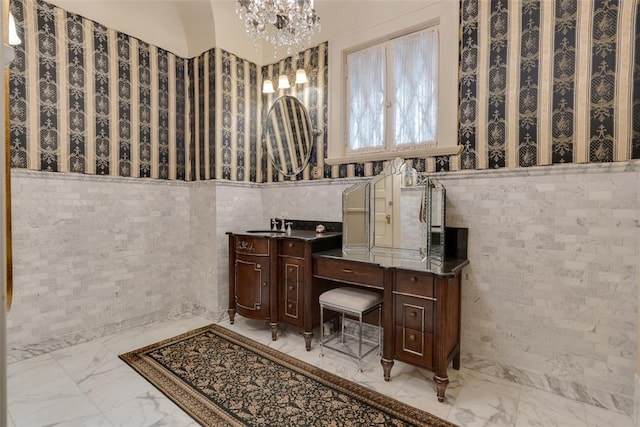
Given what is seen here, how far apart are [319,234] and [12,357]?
2.78m

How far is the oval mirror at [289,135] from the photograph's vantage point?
3506mm

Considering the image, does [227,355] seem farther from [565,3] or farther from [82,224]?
[565,3]

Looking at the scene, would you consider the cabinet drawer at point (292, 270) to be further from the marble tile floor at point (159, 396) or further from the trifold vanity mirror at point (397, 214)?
the marble tile floor at point (159, 396)

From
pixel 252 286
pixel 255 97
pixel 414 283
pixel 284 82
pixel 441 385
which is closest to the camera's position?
pixel 441 385

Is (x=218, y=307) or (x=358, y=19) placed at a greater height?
(x=358, y=19)

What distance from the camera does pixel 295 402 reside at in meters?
2.08

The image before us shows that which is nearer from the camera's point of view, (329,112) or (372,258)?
(372,258)

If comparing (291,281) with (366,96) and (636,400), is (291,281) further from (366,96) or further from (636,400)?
(636,400)

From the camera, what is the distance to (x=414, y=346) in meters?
2.19

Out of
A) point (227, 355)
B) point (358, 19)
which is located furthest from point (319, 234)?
point (358, 19)

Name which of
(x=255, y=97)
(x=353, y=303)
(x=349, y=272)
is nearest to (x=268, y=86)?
(x=255, y=97)

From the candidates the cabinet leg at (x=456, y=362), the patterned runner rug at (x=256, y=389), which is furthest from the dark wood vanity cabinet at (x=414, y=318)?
the cabinet leg at (x=456, y=362)

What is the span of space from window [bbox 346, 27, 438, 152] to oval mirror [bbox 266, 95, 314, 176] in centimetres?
54

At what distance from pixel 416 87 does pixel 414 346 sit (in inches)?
85.3
